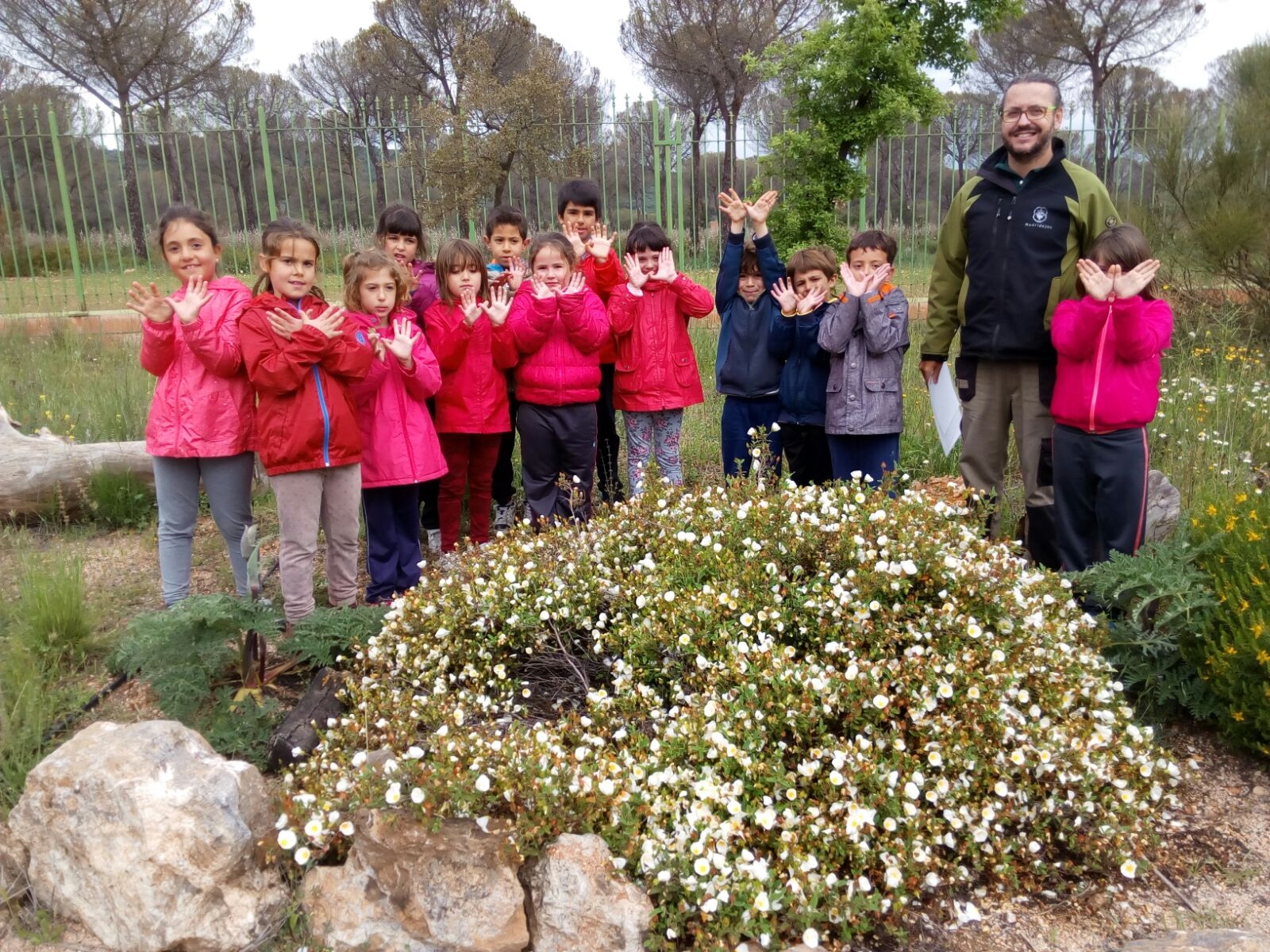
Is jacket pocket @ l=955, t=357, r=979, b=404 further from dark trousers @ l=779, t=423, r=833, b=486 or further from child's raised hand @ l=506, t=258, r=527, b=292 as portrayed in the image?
child's raised hand @ l=506, t=258, r=527, b=292

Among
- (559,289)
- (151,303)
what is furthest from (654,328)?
(151,303)

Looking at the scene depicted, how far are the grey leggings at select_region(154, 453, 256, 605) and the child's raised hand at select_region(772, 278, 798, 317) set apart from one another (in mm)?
2539

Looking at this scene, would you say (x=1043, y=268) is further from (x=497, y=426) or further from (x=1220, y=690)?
(x=497, y=426)

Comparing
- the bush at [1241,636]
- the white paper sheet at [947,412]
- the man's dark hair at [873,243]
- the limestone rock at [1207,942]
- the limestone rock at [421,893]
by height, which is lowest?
the limestone rock at [1207,942]

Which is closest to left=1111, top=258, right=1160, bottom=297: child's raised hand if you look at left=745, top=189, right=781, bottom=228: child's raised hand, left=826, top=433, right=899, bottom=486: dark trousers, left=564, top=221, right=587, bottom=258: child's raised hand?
left=826, top=433, right=899, bottom=486: dark trousers

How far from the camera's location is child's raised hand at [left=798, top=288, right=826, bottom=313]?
4.52 metres

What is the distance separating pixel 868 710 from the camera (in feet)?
8.73

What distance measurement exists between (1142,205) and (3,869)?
987 centimetres

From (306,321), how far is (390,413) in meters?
0.67

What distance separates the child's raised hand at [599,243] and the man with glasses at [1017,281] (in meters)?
1.66

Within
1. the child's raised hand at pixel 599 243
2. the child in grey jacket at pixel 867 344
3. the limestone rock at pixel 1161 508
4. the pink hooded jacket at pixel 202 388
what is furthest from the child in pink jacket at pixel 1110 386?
the pink hooded jacket at pixel 202 388

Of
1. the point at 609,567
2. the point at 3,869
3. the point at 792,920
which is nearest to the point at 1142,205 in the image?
the point at 609,567

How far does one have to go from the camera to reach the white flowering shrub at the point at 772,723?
237cm

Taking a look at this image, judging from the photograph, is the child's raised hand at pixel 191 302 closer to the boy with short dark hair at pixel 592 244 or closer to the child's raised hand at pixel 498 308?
the child's raised hand at pixel 498 308
